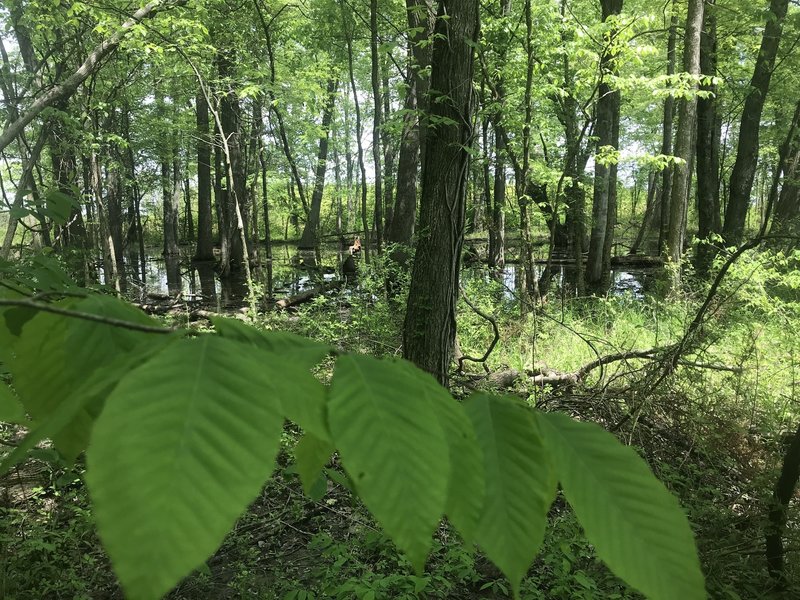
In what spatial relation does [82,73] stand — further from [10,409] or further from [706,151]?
[706,151]

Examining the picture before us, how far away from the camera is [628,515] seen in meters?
0.45

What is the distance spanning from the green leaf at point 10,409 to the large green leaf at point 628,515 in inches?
27.8

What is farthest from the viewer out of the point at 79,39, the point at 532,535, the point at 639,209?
the point at 639,209

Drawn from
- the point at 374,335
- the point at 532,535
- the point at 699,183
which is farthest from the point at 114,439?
the point at 699,183

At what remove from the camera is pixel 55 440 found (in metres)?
0.58

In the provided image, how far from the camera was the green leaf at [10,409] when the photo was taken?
2.11 ft

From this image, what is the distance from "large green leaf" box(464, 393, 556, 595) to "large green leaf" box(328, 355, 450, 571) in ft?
0.30

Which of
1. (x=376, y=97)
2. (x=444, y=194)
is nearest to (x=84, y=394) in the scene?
(x=444, y=194)

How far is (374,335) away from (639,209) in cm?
4450

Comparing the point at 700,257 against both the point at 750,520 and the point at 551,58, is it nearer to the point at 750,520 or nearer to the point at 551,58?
the point at 551,58

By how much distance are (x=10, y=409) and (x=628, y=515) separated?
0.80m

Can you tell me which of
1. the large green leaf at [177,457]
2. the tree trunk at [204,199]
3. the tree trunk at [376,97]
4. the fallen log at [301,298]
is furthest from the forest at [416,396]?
A: the tree trunk at [204,199]

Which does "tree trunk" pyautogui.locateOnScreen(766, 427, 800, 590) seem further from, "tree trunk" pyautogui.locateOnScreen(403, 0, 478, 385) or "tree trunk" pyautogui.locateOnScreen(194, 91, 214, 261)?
"tree trunk" pyautogui.locateOnScreen(194, 91, 214, 261)

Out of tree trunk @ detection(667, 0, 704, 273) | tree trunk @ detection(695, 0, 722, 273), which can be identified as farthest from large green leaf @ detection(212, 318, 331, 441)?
tree trunk @ detection(695, 0, 722, 273)
